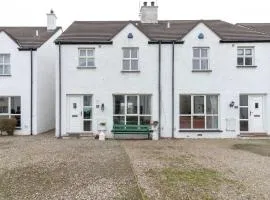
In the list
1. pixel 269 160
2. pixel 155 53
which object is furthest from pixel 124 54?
pixel 269 160

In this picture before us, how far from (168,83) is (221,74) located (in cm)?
332

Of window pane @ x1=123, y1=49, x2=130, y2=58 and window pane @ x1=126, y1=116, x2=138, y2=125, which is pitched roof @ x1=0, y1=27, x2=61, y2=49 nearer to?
window pane @ x1=123, y1=49, x2=130, y2=58

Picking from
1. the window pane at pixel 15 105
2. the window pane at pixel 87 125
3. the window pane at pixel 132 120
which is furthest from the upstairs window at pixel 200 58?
the window pane at pixel 15 105

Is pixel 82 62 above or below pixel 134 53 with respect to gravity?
below

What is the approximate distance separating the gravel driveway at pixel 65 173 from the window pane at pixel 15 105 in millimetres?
6941

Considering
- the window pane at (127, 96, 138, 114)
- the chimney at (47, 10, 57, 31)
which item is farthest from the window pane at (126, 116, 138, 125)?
the chimney at (47, 10, 57, 31)

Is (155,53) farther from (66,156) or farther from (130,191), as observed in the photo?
(130,191)

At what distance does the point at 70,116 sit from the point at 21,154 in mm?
7828

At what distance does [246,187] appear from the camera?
955cm

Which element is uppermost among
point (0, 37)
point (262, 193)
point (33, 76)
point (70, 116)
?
point (0, 37)

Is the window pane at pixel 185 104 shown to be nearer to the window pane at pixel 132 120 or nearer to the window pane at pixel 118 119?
the window pane at pixel 132 120

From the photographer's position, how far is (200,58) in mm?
23000

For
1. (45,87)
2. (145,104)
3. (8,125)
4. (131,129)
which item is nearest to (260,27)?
(145,104)

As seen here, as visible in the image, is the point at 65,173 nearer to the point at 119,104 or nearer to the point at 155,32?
the point at 119,104
